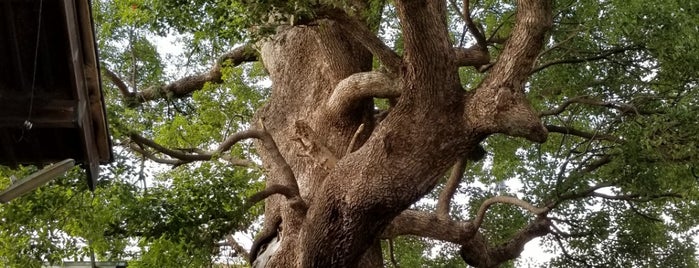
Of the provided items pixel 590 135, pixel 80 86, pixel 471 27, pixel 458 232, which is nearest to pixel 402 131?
pixel 471 27

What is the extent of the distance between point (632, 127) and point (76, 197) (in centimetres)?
592

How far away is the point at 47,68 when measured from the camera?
13.1ft

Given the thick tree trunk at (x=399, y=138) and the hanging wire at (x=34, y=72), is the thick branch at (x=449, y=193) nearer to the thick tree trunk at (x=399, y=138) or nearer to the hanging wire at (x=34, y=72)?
the thick tree trunk at (x=399, y=138)

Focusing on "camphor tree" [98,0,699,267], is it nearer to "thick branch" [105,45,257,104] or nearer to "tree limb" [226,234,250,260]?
"thick branch" [105,45,257,104]

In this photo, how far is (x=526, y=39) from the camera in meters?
6.18

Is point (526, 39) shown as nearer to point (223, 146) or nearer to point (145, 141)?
point (223, 146)

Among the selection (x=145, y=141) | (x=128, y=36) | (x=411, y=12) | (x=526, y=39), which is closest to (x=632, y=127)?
(x=526, y=39)

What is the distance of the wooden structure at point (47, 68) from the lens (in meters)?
3.80

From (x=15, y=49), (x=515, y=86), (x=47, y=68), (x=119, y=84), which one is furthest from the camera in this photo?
(x=119, y=84)

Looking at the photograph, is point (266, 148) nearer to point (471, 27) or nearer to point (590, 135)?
point (471, 27)

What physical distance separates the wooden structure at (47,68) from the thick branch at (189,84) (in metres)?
5.85

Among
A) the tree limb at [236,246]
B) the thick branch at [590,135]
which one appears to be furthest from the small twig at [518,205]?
the tree limb at [236,246]

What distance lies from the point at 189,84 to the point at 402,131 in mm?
5351

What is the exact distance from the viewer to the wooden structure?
3.80 meters
